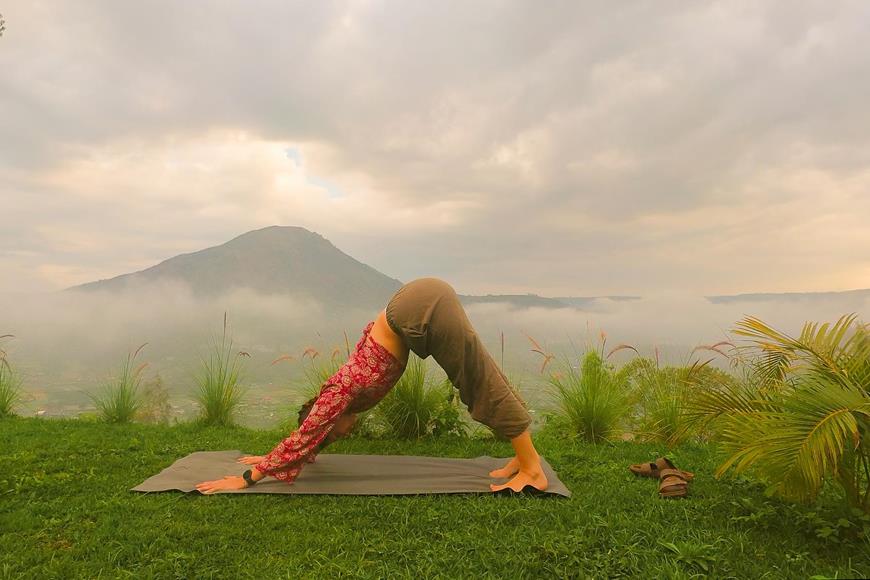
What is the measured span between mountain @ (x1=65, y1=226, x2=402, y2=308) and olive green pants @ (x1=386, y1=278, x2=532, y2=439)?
68928mm

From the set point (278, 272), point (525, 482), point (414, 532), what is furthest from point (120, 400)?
point (278, 272)

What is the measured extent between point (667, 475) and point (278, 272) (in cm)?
9853

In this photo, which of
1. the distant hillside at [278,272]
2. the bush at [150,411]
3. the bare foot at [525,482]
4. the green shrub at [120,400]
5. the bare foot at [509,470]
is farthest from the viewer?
the distant hillside at [278,272]

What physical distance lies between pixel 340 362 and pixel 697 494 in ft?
11.9

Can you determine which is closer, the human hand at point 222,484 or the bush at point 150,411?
the human hand at point 222,484

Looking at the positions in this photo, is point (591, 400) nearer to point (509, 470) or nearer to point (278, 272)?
point (509, 470)

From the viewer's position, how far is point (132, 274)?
287 ft

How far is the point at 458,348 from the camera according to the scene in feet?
10.6

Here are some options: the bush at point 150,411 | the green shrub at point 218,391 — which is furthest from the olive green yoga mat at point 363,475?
the bush at point 150,411

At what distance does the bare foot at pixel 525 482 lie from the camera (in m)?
3.13

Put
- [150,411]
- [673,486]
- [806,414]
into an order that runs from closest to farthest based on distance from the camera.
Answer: [806,414] → [673,486] → [150,411]

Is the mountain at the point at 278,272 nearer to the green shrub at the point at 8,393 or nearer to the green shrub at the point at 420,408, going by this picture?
the green shrub at the point at 8,393

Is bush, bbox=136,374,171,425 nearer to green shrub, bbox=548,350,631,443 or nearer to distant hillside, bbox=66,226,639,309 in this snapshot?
green shrub, bbox=548,350,631,443

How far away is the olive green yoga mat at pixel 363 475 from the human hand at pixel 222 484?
0.05 metres
